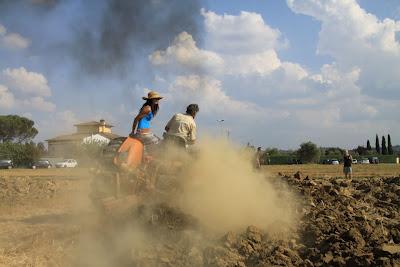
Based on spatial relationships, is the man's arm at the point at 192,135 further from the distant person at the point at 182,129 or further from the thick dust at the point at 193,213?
the thick dust at the point at 193,213

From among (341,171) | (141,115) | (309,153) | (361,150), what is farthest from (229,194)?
(361,150)

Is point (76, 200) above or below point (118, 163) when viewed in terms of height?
below

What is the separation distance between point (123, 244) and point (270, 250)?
2403mm

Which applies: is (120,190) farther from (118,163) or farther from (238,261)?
(238,261)

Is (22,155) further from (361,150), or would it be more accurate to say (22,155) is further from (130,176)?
(361,150)

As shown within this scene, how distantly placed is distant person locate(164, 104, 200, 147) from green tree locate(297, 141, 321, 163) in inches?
3266

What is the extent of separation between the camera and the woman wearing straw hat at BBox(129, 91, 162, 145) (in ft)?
30.5

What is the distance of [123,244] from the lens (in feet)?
26.6

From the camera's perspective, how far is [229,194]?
30.1ft

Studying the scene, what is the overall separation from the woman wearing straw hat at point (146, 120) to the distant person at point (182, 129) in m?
0.32

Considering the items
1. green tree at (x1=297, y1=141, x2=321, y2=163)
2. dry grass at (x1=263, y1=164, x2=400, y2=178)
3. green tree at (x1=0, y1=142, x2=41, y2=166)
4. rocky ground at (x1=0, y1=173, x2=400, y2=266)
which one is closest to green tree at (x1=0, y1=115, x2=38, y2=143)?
green tree at (x1=0, y1=142, x2=41, y2=166)

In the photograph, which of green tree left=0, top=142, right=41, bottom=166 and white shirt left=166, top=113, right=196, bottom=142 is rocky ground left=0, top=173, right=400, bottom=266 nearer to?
white shirt left=166, top=113, right=196, bottom=142

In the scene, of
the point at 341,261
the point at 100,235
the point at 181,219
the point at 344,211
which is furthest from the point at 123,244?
the point at 344,211

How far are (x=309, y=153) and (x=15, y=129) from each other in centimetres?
5322
